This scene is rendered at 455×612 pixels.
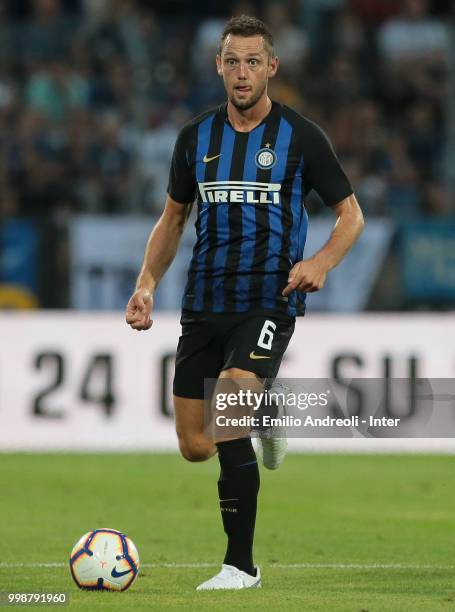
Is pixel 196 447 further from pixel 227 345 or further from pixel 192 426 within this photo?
pixel 227 345

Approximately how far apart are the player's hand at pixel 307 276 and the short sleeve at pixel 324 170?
420 millimetres

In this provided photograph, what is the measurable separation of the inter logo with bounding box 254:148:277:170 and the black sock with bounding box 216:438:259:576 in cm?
117

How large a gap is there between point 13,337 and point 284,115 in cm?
740

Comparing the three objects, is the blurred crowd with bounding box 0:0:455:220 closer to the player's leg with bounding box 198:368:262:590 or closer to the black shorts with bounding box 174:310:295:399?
the black shorts with bounding box 174:310:295:399

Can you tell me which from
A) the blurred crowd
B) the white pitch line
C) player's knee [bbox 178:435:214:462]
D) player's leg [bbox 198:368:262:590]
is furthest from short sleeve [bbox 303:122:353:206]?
the blurred crowd

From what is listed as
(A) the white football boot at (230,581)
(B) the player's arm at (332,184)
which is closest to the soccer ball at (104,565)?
(A) the white football boot at (230,581)

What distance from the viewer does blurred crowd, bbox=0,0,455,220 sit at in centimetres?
1588

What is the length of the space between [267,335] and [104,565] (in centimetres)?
117

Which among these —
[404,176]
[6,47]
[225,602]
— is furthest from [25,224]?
[225,602]

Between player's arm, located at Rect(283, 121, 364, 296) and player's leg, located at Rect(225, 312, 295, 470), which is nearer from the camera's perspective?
player's leg, located at Rect(225, 312, 295, 470)

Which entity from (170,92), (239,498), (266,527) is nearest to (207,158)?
(239,498)

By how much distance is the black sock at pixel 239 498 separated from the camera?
6230 millimetres

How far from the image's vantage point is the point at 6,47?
57.0 ft

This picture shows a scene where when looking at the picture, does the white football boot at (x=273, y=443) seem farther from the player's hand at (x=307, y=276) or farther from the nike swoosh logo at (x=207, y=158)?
the nike swoosh logo at (x=207, y=158)
